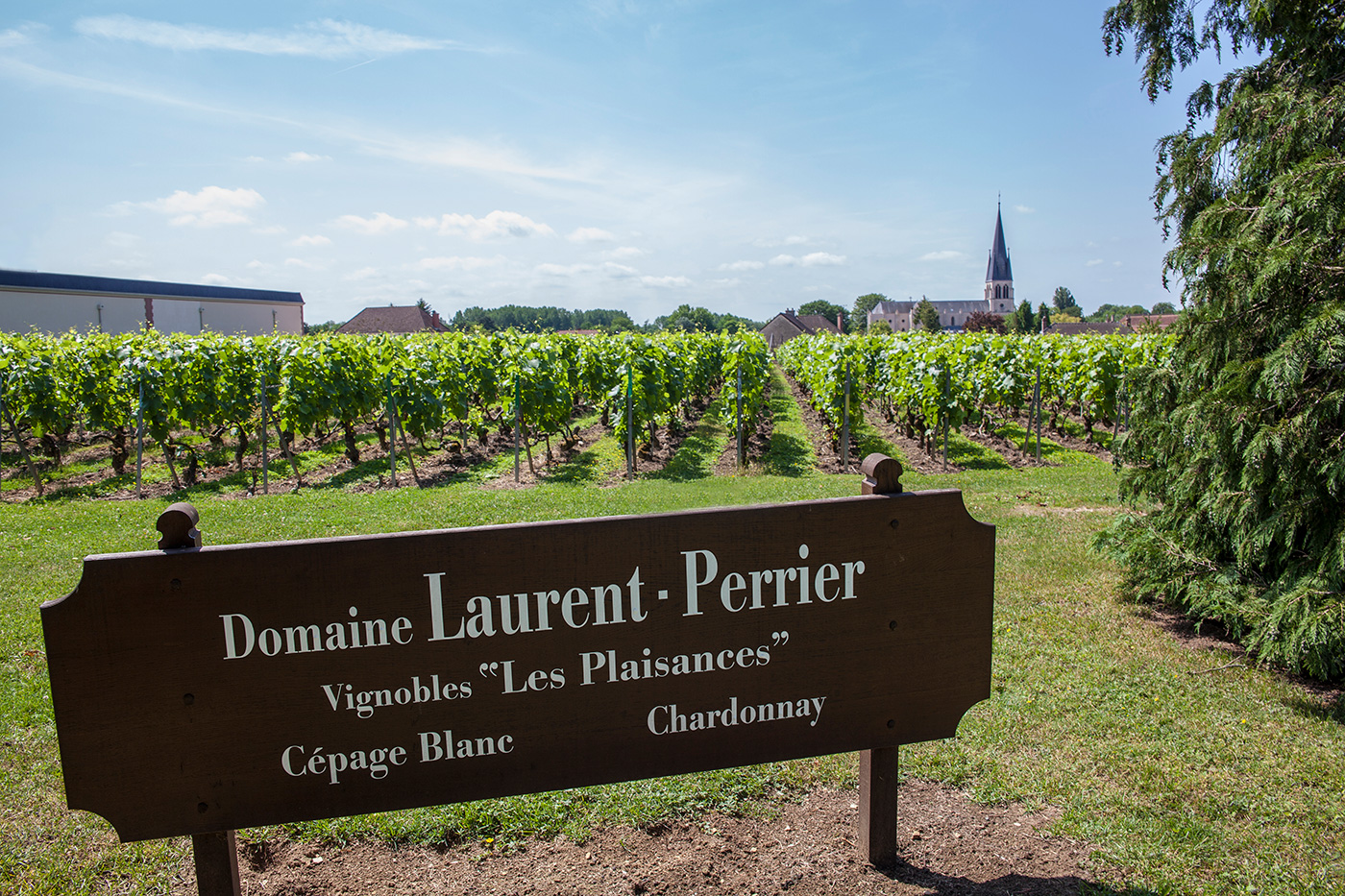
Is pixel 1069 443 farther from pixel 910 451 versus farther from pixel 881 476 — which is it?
pixel 881 476

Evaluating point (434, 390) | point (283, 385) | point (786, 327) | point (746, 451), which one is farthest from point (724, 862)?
point (786, 327)

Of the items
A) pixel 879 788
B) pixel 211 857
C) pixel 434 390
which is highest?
pixel 434 390

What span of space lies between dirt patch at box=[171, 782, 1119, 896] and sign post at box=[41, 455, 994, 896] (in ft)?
1.56

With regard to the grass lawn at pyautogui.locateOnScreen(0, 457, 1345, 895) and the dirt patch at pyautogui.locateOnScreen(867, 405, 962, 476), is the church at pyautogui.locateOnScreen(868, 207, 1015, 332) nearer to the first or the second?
the dirt patch at pyautogui.locateOnScreen(867, 405, 962, 476)

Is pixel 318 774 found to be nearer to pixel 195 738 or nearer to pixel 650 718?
pixel 195 738

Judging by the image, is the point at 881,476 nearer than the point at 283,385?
Yes

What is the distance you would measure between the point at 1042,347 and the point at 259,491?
16.5 m

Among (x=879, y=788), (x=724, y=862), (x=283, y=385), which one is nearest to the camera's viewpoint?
(x=879, y=788)

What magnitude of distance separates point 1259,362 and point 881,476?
3030 millimetres

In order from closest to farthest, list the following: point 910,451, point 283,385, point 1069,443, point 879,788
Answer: point 879,788 → point 283,385 → point 910,451 → point 1069,443

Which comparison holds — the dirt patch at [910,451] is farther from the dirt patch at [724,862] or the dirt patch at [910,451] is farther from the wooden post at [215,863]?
the wooden post at [215,863]

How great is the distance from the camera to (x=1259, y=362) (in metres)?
4.05

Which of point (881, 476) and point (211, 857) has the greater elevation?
point (881, 476)

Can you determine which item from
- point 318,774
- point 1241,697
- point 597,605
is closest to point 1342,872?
point 1241,697
